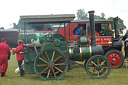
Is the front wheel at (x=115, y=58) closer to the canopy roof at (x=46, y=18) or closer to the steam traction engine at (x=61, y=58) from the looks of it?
the steam traction engine at (x=61, y=58)

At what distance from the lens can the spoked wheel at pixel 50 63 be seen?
22.9ft

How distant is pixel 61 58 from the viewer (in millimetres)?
7070

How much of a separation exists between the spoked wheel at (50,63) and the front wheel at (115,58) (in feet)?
11.5

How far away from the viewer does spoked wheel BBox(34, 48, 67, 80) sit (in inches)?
275

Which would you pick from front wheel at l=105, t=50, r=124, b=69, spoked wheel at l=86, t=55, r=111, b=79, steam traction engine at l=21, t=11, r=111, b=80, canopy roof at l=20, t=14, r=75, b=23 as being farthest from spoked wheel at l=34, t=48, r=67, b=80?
front wheel at l=105, t=50, r=124, b=69

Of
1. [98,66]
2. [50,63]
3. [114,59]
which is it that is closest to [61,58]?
[50,63]

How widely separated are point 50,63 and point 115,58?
394cm

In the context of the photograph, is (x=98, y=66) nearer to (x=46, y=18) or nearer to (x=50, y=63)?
(x=50, y=63)

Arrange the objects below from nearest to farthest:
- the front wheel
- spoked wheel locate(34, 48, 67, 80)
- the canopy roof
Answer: spoked wheel locate(34, 48, 67, 80), the canopy roof, the front wheel

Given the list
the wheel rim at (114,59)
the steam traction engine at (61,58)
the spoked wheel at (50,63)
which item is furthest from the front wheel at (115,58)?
the spoked wheel at (50,63)

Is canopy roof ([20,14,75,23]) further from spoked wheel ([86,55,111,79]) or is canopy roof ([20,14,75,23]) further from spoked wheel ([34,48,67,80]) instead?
spoked wheel ([86,55,111,79])

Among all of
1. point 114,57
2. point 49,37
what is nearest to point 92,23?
point 49,37

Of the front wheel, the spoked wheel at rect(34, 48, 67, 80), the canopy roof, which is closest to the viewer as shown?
the spoked wheel at rect(34, 48, 67, 80)

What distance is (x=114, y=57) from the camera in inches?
396
